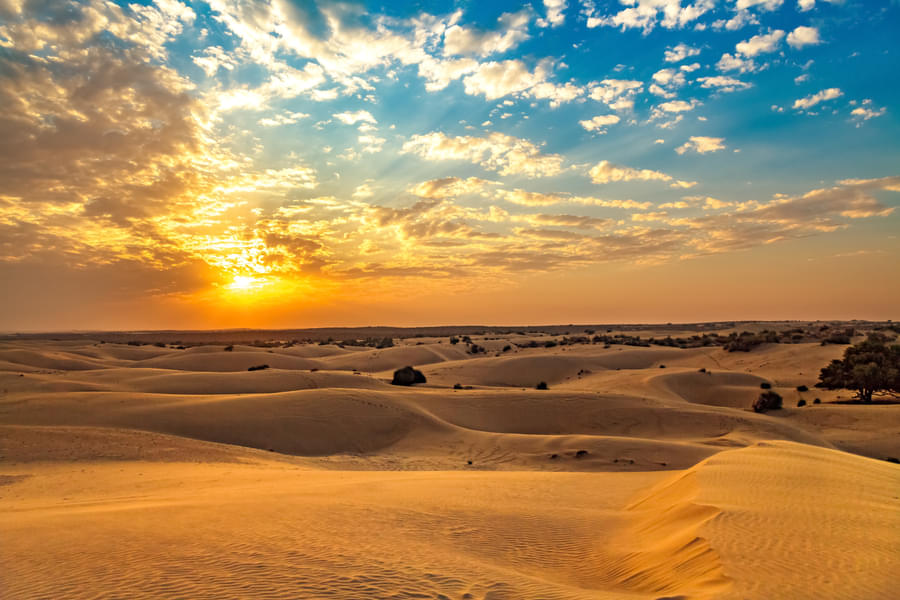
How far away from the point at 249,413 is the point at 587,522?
57.4 ft

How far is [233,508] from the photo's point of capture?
9266mm

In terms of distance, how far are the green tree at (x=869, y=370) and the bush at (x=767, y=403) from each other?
16.2ft

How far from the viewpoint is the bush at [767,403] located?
28.4m

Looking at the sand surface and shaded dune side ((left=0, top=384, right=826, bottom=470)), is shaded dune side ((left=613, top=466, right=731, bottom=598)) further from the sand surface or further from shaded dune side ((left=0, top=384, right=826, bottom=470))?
shaded dune side ((left=0, top=384, right=826, bottom=470))

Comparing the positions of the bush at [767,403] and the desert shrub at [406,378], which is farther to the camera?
the desert shrub at [406,378]

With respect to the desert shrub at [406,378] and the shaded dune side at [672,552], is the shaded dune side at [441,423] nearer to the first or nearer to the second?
the desert shrub at [406,378]

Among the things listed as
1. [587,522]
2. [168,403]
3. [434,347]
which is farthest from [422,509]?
[434,347]

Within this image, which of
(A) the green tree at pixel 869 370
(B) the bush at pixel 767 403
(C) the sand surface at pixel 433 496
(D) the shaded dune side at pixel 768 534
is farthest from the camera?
(A) the green tree at pixel 869 370

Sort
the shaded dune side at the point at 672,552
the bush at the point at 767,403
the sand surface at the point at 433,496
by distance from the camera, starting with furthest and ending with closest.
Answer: the bush at the point at 767,403, the sand surface at the point at 433,496, the shaded dune side at the point at 672,552

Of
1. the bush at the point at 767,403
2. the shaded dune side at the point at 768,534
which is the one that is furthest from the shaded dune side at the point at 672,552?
the bush at the point at 767,403

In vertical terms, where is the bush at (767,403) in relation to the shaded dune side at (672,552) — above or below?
below

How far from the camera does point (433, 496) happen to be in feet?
37.9

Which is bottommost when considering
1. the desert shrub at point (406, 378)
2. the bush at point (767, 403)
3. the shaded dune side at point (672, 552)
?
the bush at point (767, 403)

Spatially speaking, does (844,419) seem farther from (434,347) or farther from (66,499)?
(434,347)
